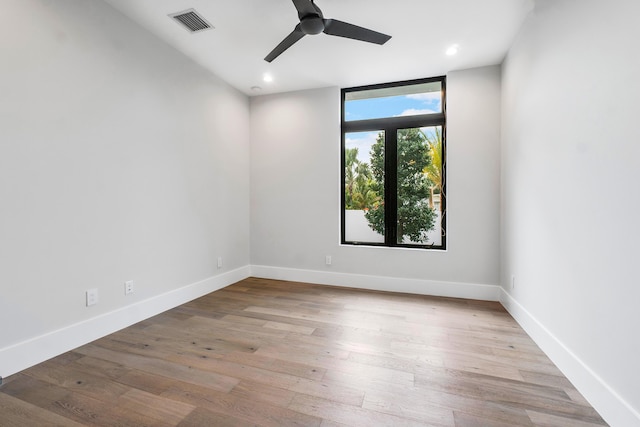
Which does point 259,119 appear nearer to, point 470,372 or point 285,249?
point 285,249

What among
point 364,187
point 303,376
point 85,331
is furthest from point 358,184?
point 85,331

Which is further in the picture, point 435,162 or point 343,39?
point 435,162

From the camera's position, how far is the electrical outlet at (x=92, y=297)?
2.22 metres

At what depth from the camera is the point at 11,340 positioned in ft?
5.87

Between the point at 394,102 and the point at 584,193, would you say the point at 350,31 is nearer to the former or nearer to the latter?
the point at 394,102

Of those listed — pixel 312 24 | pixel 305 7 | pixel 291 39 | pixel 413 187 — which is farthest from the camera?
pixel 413 187

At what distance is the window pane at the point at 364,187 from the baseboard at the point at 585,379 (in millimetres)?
1898

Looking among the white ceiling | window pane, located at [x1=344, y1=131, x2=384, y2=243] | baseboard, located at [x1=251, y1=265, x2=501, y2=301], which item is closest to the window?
window pane, located at [x1=344, y1=131, x2=384, y2=243]

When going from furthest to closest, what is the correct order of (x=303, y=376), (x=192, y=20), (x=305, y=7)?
(x=192, y=20) < (x=305, y=7) < (x=303, y=376)

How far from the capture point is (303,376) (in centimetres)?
179

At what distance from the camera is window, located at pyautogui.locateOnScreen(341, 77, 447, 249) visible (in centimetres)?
359

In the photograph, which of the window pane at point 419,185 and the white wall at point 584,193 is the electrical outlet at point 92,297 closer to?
the window pane at point 419,185

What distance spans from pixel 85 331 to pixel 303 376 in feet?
5.63

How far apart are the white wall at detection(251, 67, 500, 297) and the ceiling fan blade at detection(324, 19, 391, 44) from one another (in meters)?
1.58
